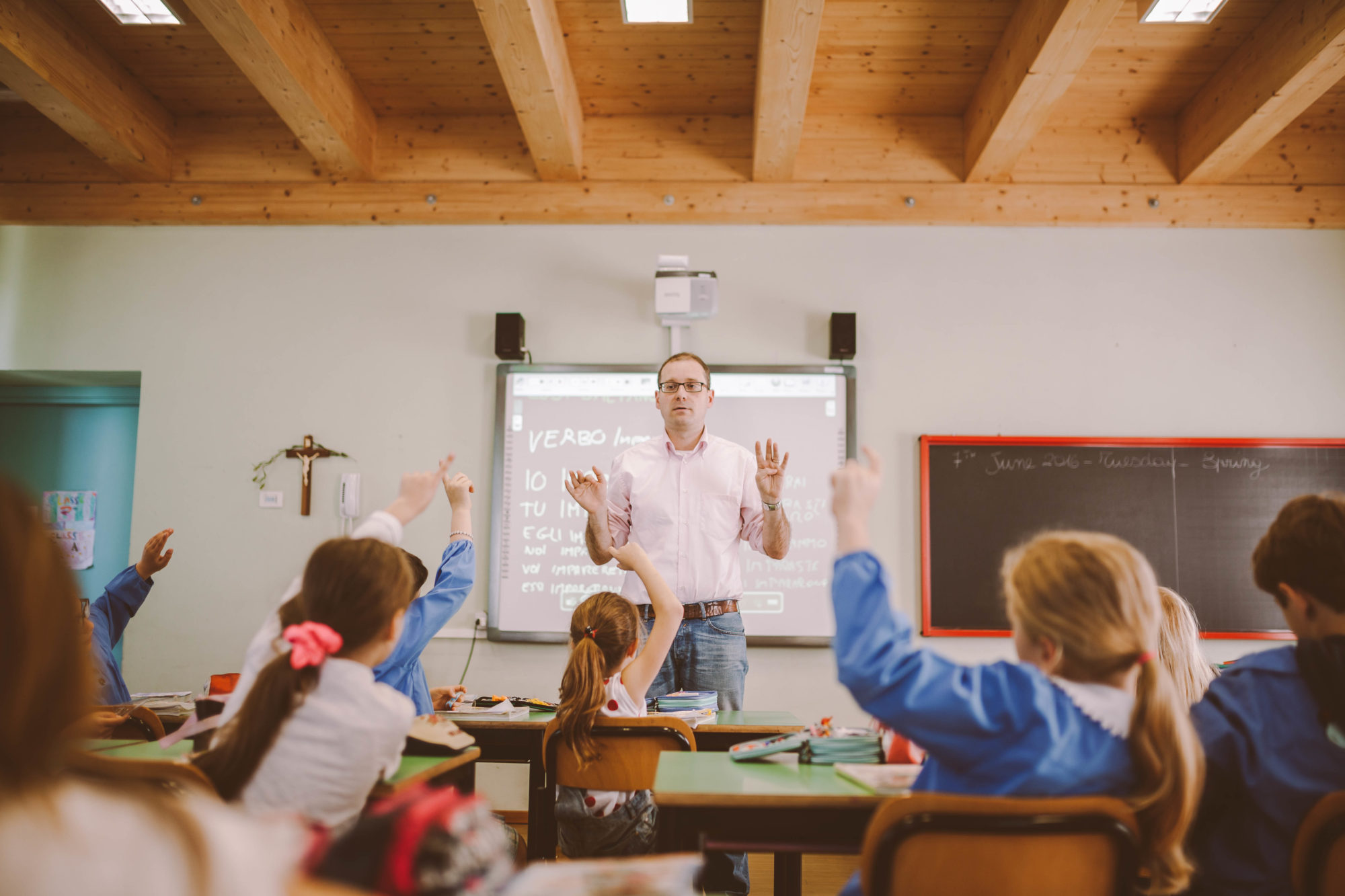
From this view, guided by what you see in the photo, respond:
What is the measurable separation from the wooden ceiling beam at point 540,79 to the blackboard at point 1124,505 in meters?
2.16

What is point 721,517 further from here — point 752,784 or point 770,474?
point 752,784

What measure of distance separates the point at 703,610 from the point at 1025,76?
240 centimetres

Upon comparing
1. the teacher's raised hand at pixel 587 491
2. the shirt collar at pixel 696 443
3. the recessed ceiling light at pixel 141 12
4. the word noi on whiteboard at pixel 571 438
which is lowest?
the teacher's raised hand at pixel 587 491

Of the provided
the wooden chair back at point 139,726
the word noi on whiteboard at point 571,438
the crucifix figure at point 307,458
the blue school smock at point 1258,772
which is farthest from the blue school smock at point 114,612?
the blue school smock at point 1258,772

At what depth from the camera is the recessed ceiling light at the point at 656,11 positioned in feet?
10.2

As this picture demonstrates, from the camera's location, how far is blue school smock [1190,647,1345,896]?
4.22 ft

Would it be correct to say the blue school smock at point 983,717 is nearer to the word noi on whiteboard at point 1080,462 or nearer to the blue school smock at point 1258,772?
the blue school smock at point 1258,772

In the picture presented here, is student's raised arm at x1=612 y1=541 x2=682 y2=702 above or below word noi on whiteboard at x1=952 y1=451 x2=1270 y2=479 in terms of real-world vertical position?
below

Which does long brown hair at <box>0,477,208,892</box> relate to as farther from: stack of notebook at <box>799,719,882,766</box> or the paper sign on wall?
the paper sign on wall

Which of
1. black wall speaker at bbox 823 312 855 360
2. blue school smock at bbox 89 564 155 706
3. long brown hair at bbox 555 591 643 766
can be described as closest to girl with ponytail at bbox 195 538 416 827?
long brown hair at bbox 555 591 643 766

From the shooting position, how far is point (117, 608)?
9.04 feet

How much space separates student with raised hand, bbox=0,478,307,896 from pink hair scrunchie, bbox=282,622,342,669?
1.68ft

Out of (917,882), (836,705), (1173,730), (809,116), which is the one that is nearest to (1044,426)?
(836,705)

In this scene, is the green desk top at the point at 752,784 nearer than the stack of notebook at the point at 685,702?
Yes
